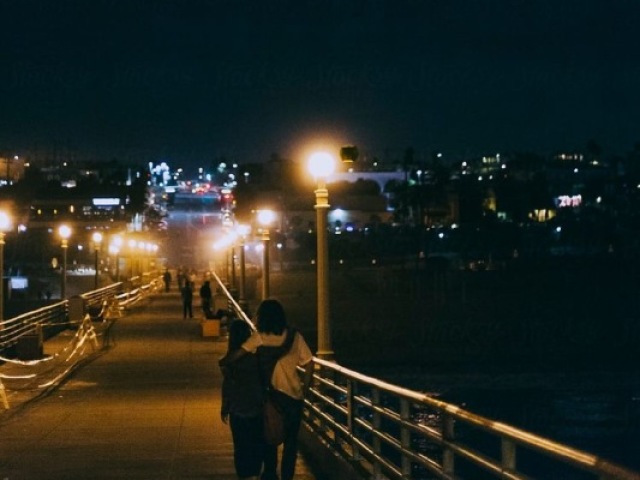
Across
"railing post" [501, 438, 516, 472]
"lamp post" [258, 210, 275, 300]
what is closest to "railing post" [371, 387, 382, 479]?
"railing post" [501, 438, 516, 472]

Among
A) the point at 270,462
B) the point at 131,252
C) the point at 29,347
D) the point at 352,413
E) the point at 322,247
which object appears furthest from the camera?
the point at 131,252

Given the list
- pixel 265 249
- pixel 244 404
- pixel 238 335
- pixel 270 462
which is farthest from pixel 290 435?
pixel 265 249

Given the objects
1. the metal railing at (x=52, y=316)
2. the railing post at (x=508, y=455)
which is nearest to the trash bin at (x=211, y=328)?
the metal railing at (x=52, y=316)

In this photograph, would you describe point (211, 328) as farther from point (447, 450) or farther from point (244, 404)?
point (447, 450)

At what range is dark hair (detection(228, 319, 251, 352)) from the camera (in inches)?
394

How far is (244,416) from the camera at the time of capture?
9906 mm

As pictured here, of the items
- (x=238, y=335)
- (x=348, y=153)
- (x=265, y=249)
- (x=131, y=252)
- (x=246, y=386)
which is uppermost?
(x=131, y=252)

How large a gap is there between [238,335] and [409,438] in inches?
62.3

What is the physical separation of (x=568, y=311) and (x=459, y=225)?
95.5 meters

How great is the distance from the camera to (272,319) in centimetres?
1005

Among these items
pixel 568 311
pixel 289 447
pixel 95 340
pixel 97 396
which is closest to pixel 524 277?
pixel 568 311

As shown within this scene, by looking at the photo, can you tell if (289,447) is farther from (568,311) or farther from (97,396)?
(568,311)

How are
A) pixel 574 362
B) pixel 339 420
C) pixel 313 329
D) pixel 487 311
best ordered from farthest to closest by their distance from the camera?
pixel 487 311, pixel 313 329, pixel 574 362, pixel 339 420

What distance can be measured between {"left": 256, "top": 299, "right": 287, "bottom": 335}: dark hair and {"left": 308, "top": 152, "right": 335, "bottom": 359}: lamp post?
19.2 ft
